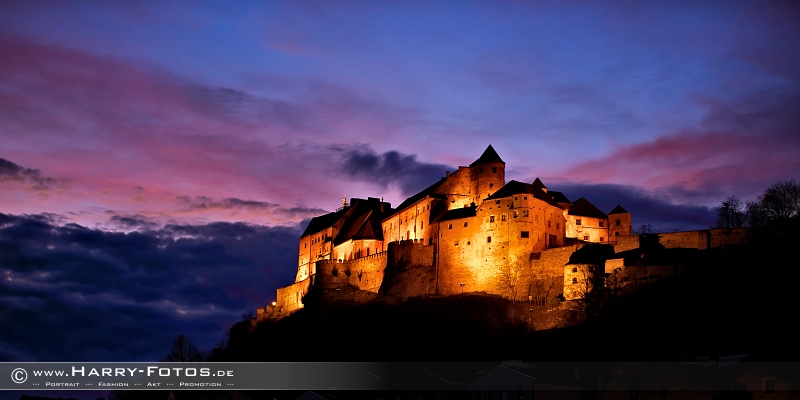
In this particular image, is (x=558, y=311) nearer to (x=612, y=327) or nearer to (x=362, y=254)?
(x=612, y=327)

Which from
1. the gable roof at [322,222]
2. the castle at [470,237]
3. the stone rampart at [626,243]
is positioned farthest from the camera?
the gable roof at [322,222]

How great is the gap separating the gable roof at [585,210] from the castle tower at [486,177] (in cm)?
749

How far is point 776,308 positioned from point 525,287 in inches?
896

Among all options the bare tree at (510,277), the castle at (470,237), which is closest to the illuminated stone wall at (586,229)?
the castle at (470,237)

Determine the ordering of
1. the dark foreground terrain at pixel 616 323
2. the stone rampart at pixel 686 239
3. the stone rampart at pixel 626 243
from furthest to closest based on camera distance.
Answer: the stone rampart at pixel 626 243 → the stone rampart at pixel 686 239 → the dark foreground terrain at pixel 616 323

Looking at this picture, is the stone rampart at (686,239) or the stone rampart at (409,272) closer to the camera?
the stone rampart at (686,239)

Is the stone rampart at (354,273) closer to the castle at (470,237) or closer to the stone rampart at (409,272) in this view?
the castle at (470,237)

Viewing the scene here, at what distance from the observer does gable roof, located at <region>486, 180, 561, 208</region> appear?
84250 millimetres

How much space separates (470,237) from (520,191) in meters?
6.18

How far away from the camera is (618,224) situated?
87.2m

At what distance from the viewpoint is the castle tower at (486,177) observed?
302 ft

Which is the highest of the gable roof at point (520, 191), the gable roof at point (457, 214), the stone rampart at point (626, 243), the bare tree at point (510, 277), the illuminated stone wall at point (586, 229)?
the gable roof at point (520, 191)

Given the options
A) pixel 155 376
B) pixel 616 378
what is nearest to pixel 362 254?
pixel 155 376

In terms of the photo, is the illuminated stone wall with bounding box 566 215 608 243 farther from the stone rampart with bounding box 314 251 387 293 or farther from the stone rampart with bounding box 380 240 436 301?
the stone rampart with bounding box 314 251 387 293
